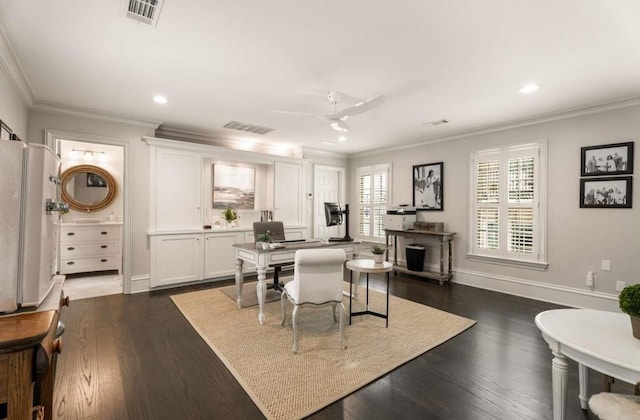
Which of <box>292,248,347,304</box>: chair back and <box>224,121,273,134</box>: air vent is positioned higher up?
<box>224,121,273,134</box>: air vent

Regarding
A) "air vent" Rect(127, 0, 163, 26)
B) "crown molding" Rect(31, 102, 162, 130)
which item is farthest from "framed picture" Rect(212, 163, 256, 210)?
"air vent" Rect(127, 0, 163, 26)

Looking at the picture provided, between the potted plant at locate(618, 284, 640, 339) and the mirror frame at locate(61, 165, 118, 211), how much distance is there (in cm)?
710

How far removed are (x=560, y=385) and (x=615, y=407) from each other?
1.16 feet

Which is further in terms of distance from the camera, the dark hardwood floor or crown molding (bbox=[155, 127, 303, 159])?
crown molding (bbox=[155, 127, 303, 159])

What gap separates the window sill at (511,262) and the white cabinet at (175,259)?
4567mm

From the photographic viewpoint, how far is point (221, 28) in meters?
2.15

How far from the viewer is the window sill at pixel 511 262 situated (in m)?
4.13

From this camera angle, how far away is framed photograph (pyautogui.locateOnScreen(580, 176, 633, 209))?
136 inches

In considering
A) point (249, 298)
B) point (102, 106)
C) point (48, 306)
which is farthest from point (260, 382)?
point (102, 106)

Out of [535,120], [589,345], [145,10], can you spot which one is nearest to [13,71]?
[145,10]

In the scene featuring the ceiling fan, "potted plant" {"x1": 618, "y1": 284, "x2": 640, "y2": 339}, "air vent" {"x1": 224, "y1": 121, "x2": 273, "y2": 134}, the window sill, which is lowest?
the window sill

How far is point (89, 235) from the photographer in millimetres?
5355

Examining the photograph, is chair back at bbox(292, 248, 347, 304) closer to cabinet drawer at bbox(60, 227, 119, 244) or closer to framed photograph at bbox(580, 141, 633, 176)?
framed photograph at bbox(580, 141, 633, 176)

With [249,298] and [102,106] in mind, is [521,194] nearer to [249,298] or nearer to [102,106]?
[249,298]
